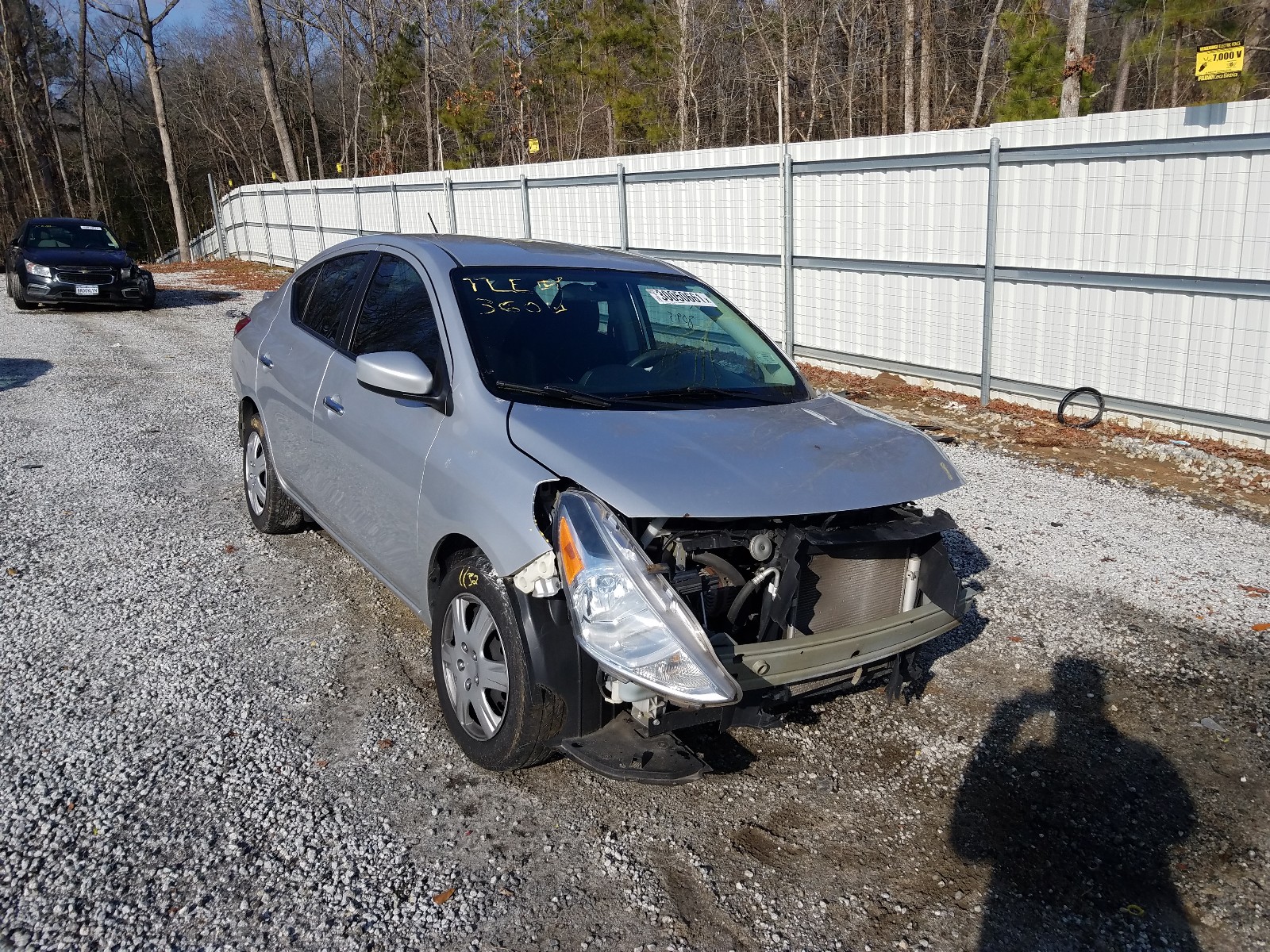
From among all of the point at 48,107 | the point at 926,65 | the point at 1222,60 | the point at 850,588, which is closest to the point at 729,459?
the point at 850,588

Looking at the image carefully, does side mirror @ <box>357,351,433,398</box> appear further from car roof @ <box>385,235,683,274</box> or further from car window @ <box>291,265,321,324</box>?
car window @ <box>291,265,321,324</box>

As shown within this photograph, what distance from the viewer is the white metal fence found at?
718 cm

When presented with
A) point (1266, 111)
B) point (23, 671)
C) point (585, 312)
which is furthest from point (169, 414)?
point (1266, 111)

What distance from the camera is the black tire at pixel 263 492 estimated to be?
5.46 m

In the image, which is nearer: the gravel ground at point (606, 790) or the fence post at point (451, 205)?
the gravel ground at point (606, 790)

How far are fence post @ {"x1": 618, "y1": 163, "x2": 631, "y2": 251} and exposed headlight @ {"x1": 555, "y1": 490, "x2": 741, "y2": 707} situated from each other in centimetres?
1017

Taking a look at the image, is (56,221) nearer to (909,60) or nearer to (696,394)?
(696,394)

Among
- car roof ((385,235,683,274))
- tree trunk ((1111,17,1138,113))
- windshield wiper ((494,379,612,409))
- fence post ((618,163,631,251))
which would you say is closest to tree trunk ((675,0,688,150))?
tree trunk ((1111,17,1138,113))

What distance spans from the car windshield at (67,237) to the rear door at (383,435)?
15.4 m

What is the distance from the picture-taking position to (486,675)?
326 centimetres

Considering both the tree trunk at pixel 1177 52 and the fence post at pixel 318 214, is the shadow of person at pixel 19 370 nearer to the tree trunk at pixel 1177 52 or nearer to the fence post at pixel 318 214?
the fence post at pixel 318 214

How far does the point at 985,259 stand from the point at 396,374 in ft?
22.4

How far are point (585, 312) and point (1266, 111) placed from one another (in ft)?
18.3

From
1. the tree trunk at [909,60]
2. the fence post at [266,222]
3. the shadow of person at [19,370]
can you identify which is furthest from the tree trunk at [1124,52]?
the fence post at [266,222]
